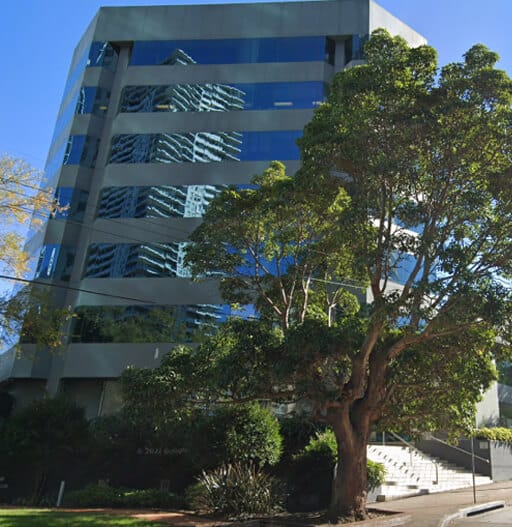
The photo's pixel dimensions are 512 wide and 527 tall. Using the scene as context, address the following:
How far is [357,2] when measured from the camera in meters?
32.2

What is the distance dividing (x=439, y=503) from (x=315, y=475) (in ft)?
12.3

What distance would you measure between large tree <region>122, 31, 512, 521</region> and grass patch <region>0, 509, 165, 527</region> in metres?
2.94

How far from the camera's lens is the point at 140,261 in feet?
91.2

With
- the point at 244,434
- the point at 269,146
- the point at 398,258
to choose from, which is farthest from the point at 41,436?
the point at 269,146

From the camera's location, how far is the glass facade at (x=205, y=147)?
2966cm

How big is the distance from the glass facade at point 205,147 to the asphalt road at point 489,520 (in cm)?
2014

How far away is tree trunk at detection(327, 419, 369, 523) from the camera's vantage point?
41.3 ft

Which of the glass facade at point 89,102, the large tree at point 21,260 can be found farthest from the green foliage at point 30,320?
the glass facade at point 89,102

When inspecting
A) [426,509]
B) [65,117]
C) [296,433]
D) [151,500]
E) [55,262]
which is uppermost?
[65,117]

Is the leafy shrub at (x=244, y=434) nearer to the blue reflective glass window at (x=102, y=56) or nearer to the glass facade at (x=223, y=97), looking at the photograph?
the glass facade at (x=223, y=97)

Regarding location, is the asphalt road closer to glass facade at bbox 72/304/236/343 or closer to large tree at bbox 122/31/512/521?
large tree at bbox 122/31/512/521

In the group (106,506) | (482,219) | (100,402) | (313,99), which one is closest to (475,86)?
(482,219)

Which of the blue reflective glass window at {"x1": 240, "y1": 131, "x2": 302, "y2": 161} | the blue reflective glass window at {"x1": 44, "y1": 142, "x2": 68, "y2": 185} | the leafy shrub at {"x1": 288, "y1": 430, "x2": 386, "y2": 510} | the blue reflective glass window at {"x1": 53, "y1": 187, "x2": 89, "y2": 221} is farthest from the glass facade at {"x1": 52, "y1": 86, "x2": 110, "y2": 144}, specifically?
the leafy shrub at {"x1": 288, "y1": 430, "x2": 386, "y2": 510}

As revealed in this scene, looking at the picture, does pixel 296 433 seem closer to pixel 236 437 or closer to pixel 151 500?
pixel 236 437
